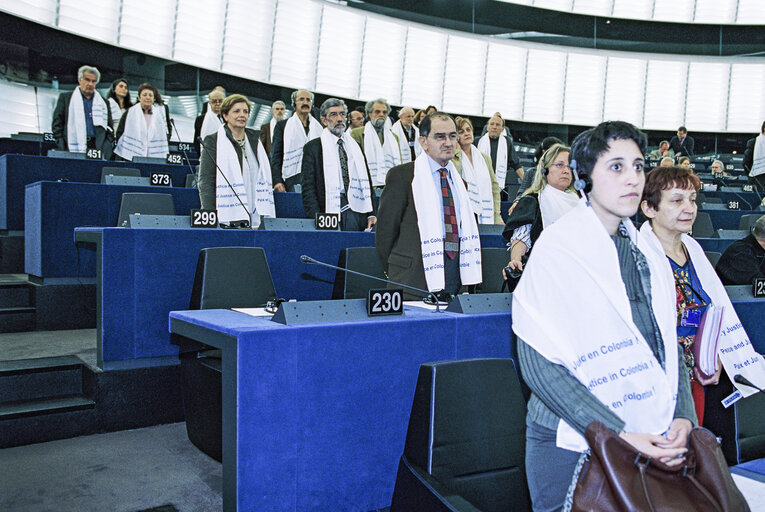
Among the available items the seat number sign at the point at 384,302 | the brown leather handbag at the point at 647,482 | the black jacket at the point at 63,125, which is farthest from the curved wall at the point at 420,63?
the brown leather handbag at the point at 647,482

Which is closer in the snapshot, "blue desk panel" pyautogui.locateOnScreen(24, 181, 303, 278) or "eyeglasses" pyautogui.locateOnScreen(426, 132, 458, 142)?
"eyeglasses" pyautogui.locateOnScreen(426, 132, 458, 142)

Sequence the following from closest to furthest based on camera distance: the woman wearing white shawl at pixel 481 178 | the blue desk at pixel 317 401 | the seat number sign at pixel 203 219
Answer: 1. the blue desk at pixel 317 401
2. the seat number sign at pixel 203 219
3. the woman wearing white shawl at pixel 481 178

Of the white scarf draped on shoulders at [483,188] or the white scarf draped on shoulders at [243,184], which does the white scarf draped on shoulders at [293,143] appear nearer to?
the white scarf draped on shoulders at [243,184]

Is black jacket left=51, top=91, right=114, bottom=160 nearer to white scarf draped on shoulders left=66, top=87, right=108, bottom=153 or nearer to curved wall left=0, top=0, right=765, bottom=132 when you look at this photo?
white scarf draped on shoulders left=66, top=87, right=108, bottom=153

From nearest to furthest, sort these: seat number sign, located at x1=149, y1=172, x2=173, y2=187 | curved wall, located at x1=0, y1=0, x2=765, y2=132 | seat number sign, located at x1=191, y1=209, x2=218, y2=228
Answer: seat number sign, located at x1=191, y1=209, x2=218, y2=228, seat number sign, located at x1=149, y1=172, x2=173, y2=187, curved wall, located at x1=0, y1=0, x2=765, y2=132

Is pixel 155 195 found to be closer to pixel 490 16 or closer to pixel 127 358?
pixel 127 358

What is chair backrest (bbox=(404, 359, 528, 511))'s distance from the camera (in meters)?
1.54

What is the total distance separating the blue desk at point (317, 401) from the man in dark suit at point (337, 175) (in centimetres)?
206

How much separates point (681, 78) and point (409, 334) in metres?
13.1

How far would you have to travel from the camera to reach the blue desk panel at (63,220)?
4094mm

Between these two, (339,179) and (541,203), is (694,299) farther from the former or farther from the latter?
(339,179)

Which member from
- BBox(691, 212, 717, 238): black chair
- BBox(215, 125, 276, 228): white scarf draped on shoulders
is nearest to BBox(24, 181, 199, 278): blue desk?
BBox(215, 125, 276, 228): white scarf draped on shoulders

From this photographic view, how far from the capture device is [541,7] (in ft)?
40.9

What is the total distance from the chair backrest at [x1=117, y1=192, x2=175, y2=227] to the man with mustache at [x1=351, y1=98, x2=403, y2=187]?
6.35 ft
